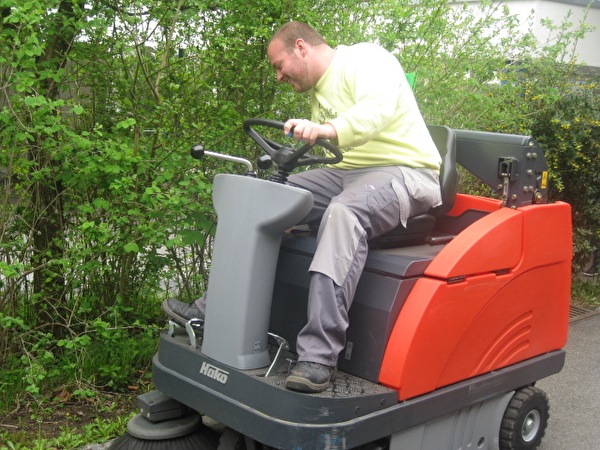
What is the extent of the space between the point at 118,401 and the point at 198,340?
3.45ft

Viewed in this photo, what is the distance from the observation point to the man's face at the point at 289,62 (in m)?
3.11

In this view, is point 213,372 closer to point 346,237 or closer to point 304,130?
point 346,237

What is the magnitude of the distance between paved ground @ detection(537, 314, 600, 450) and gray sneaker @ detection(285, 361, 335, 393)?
5.34ft

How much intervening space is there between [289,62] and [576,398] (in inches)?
105

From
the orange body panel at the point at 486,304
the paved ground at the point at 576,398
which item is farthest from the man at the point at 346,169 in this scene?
the paved ground at the point at 576,398

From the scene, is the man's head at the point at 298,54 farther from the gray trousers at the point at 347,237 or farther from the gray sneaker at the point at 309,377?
the gray sneaker at the point at 309,377

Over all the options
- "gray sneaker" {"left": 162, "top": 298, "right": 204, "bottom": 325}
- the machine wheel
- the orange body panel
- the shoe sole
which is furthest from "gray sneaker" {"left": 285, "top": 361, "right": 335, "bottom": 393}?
the machine wheel

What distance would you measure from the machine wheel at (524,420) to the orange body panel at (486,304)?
20 centimetres

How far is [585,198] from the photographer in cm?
662

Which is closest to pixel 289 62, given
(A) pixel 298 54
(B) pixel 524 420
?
(A) pixel 298 54

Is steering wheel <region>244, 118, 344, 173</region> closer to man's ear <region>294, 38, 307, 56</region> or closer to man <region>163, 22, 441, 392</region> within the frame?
man <region>163, 22, 441, 392</region>

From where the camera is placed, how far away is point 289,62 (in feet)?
10.3

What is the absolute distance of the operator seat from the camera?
3.15 m

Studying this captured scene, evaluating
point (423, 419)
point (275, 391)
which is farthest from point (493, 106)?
point (275, 391)
